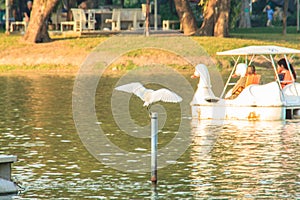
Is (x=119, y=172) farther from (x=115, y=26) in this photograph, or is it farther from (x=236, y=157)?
(x=115, y=26)

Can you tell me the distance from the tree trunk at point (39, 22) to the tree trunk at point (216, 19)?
700 cm

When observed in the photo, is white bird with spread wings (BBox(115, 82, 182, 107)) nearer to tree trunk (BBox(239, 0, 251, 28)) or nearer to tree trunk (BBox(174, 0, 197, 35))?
tree trunk (BBox(174, 0, 197, 35))

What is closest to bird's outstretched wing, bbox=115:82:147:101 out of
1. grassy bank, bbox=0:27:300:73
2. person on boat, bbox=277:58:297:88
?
person on boat, bbox=277:58:297:88

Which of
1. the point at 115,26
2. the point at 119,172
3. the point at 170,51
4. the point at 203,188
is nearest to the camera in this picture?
the point at 203,188

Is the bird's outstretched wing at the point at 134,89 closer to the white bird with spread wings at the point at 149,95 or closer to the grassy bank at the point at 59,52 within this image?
the white bird with spread wings at the point at 149,95

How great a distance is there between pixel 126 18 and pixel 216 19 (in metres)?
4.61

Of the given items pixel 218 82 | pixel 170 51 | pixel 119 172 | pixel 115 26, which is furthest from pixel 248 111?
Result: pixel 115 26

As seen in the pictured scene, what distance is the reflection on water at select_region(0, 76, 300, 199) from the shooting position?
1573cm

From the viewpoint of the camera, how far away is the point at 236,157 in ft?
62.2

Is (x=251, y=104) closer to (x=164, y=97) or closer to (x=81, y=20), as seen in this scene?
(x=164, y=97)

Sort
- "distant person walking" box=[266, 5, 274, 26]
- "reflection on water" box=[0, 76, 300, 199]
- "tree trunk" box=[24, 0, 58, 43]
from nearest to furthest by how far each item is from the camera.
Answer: "reflection on water" box=[0, 76, 300, 199] → "tree trunk" box=[24, 0, 58, 43] → "distant person walking" box=[266, 5, 274, 26]

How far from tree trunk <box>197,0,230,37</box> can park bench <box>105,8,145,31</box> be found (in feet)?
11.0

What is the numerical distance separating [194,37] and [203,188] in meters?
31.6

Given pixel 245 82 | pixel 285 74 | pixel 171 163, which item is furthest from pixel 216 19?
pixel 171 163
